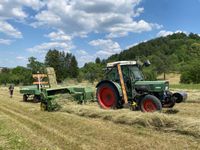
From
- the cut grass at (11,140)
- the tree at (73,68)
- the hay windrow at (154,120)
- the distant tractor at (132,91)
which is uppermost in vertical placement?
the tree at (73,68)

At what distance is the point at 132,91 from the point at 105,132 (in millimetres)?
4014

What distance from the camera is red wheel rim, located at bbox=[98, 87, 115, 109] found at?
41.1ft

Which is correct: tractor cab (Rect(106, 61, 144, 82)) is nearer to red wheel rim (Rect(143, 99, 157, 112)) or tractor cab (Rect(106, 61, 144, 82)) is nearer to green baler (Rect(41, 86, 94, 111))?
red wheel rim (Rect(143, 99, 157, 112))

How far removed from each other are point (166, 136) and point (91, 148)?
1943 mm

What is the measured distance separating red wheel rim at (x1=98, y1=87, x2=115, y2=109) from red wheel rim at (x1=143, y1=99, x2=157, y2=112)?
1.71 meters

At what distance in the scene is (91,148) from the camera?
269 inches

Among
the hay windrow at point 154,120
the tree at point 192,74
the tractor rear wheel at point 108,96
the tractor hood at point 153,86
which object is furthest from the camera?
the tree at point 192,74

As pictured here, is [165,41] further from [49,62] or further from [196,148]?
[196,148]

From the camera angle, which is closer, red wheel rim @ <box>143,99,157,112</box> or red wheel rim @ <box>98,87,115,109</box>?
red wheel rim @ <box>143,99,157,112</box>

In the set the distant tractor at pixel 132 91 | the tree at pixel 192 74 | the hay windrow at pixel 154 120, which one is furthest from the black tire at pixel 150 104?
the tree at pixel 192 74

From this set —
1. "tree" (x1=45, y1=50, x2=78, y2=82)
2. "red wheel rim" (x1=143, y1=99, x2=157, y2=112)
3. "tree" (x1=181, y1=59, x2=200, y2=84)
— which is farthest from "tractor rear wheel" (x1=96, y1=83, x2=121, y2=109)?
"tree" (x1=45, y1=50, x2=78, y2=82)

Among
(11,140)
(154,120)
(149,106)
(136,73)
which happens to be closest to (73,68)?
(136,73)

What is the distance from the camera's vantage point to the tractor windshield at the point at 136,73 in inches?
488

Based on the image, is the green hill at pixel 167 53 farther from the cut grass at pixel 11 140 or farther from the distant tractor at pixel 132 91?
the cut grass at pixel 11 140
